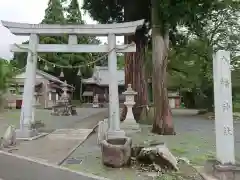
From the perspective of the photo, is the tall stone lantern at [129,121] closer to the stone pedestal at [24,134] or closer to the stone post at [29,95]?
the stone post at [29,95]

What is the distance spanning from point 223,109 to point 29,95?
24.7 feet

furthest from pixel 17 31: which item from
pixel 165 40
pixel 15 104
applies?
pixel 15 104

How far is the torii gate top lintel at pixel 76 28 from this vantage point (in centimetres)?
1084

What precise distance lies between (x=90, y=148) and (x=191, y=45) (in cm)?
1581

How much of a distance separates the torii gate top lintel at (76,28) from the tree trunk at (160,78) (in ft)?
6.84

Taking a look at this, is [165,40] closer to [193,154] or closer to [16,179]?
[193,154]

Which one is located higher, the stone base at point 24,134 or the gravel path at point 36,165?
the stone base at point 24,134

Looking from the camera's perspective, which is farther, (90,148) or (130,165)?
(90,148)

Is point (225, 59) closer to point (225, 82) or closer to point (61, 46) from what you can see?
point (225, 82)

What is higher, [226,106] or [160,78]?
[160,78]

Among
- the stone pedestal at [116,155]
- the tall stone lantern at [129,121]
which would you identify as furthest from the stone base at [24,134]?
the stone pedestal at [116,155]

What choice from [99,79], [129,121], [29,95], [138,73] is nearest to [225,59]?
[29,95]

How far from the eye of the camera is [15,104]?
3450cm

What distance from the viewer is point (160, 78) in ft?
41.6
